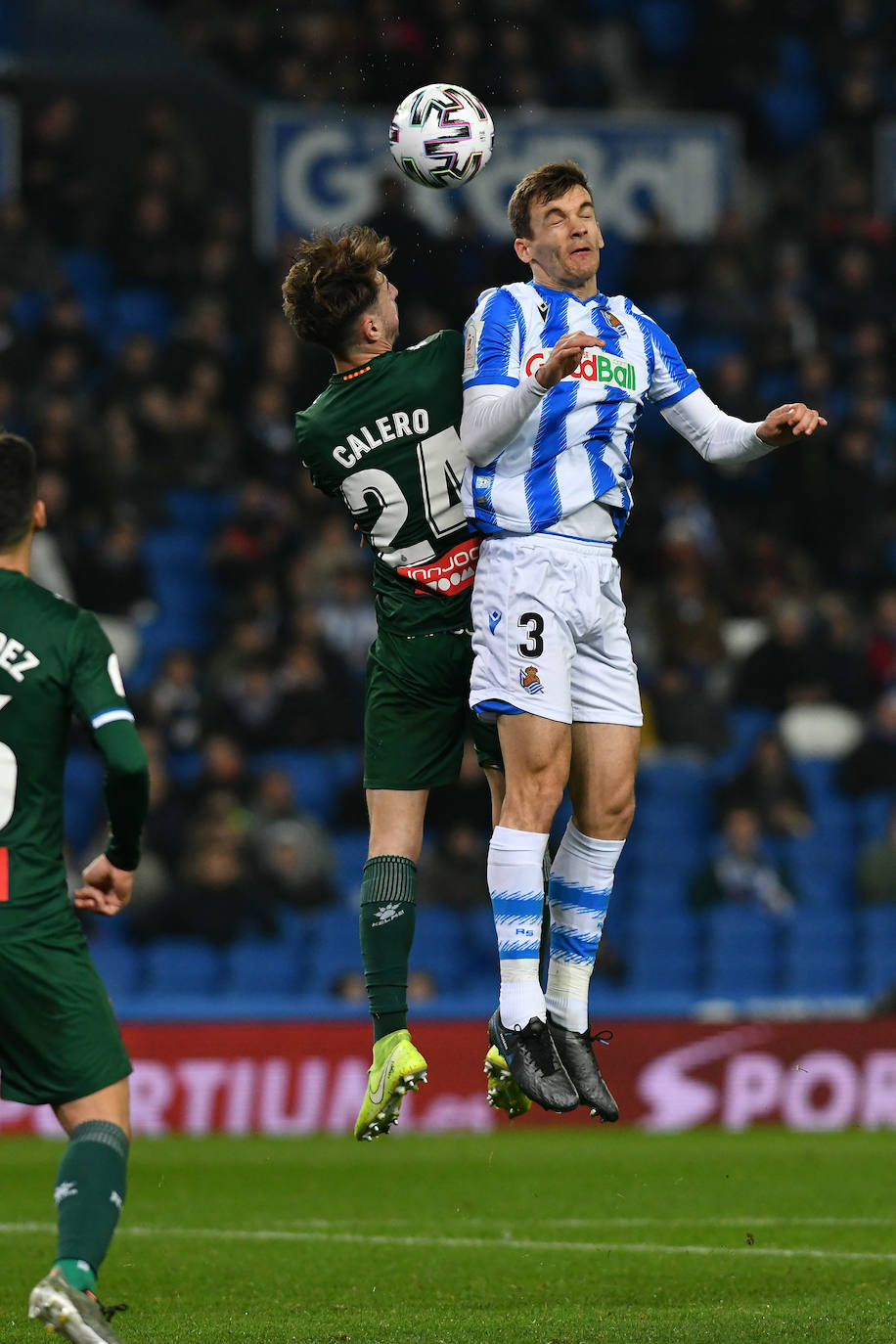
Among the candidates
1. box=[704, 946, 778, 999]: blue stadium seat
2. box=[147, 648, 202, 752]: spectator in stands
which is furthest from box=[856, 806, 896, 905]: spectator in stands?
box=[147, 648, 202, 752]: spectator in stands

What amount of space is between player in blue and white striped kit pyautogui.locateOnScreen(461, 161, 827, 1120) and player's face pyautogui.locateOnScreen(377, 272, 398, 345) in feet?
1.05

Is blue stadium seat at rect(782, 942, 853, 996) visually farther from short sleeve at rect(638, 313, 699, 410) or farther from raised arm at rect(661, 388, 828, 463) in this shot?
short sleeve at rect(638, 313, 699, 410)

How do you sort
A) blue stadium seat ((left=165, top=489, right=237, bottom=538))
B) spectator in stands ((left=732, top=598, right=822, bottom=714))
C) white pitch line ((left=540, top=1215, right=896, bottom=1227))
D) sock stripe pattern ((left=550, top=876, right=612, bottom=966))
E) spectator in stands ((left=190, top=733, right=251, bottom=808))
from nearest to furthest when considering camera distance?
sock stripe pattern ((left=550, top=876, right=612, bottom=966))
white pitch line ((left=540, top=1215, right=896, bottom=1227))
spectator in stands ((left=190, top=733, right=251, bottom=808))
spectator in stands ((left=732, top=598, right=822, bottom=714))
blue stadium seat ((left=165, top=489, right=237, bottom=538))

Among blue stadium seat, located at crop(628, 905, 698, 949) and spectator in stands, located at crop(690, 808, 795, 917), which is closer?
spectator in stands, located at crop(690, 808, 795, 917)

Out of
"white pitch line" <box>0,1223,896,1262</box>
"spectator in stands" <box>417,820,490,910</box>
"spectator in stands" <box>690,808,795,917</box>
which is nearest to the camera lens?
"white pitch line" <box>0,1223,896,1262</box>

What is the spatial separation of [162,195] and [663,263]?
423 cm

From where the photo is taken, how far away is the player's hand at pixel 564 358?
6.56 metres

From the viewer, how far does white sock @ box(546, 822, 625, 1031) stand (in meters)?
7.28

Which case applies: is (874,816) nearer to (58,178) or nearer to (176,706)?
(176,706)

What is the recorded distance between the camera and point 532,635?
705 cm

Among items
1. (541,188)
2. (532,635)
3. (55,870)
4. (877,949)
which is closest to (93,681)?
(55,870)

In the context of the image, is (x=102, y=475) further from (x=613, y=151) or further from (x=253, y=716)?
(x=613, y=151)

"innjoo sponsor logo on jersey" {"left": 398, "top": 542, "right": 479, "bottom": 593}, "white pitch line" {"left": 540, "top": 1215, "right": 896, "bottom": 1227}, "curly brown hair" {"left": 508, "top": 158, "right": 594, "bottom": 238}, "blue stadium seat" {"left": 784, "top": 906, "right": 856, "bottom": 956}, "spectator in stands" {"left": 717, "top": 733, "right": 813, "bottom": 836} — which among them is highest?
"curly brown hair" {"left": 508, "top": 158, "right": 594, "bottom": 238}

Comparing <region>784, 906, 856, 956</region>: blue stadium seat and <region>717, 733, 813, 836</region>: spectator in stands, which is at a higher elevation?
<region>717, 733, 813, 836</region>: spectator in stands
